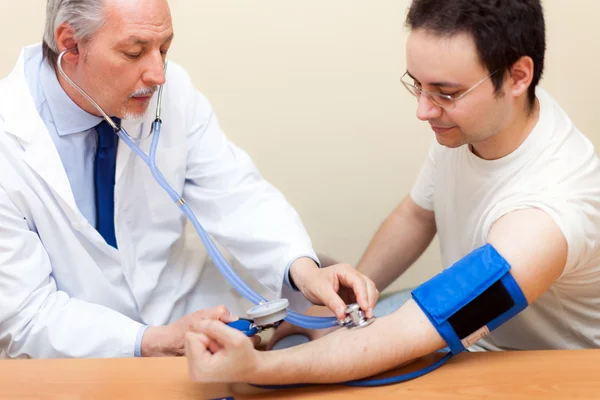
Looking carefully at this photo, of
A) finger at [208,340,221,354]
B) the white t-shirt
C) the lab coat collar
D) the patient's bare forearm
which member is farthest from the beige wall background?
finger at [208,340,221,354]

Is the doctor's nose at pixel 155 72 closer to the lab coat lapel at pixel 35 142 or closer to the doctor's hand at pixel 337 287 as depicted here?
the lab coat lapel at pixel 35 142

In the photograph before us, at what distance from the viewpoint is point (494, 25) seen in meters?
1.40

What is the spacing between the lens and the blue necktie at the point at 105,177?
66.0 inches

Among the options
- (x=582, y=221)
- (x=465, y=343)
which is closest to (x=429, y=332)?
(x=465, y=343)

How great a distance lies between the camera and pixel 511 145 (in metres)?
1.50

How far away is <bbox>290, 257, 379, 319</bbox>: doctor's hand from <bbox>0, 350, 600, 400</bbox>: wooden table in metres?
0.17

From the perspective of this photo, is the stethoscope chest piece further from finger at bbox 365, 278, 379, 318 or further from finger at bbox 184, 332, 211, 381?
finger at bbox 184, 332, 211, 381

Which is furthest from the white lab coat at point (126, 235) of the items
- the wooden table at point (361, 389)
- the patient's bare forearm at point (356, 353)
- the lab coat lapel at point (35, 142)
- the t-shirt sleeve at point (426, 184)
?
the patient's bare forearm at point (356, 353)

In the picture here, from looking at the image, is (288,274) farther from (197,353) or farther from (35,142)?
(35,142)

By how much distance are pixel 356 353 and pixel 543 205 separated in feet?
1.52

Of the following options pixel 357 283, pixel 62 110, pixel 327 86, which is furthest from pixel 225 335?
pixel 327 86

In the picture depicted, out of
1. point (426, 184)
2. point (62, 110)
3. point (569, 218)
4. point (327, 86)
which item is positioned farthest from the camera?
point (327, 86)

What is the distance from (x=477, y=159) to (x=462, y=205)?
0.13 meters

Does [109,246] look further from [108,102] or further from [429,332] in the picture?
[429,332]
